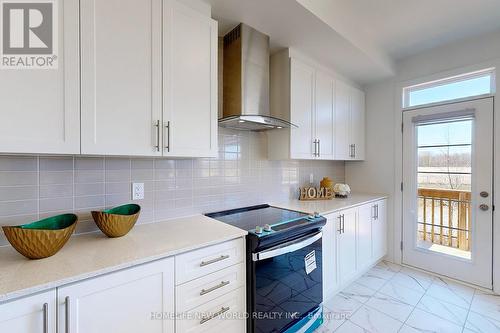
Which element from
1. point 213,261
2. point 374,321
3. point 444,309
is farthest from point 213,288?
point 444,309

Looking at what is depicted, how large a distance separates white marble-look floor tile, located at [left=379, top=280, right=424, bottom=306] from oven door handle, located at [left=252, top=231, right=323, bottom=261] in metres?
1.19

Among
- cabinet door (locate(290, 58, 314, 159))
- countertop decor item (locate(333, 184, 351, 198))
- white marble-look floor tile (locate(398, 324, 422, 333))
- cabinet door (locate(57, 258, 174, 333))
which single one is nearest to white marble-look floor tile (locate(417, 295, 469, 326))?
white marble-look floor tile (locate(398, 324, 422, 333))

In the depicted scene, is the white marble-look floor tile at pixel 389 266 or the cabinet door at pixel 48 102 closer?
the cabinet door at pixel 48 102

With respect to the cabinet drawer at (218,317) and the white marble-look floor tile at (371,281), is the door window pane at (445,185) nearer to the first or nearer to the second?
the white marble-look floor tile at (371,281)

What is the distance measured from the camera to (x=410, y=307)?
2.06 metres

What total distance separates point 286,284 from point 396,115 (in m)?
2.61

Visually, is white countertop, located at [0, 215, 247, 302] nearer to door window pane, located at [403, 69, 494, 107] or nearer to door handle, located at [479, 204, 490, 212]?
door handle, located at [479, 204, 490, 212]

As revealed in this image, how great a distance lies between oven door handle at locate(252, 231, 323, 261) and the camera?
142 cm

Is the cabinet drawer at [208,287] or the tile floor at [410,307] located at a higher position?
the cabinet drawer at [208,287]

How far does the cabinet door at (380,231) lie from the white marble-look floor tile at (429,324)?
2.70 ft

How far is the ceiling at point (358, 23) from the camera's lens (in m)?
1.68

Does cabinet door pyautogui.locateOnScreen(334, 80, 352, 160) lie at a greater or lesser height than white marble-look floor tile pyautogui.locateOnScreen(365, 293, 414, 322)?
greater

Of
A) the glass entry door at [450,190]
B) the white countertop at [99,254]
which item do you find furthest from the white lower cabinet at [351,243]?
the white countertop at [99,254]

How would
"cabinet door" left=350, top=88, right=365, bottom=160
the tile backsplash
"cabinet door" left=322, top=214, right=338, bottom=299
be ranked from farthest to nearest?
"cabinet door" left=350, top=88, right=365, bottom=160 < "cabinet door" left=322, top=214, right=338, bottom=299 < the tile backsplash
